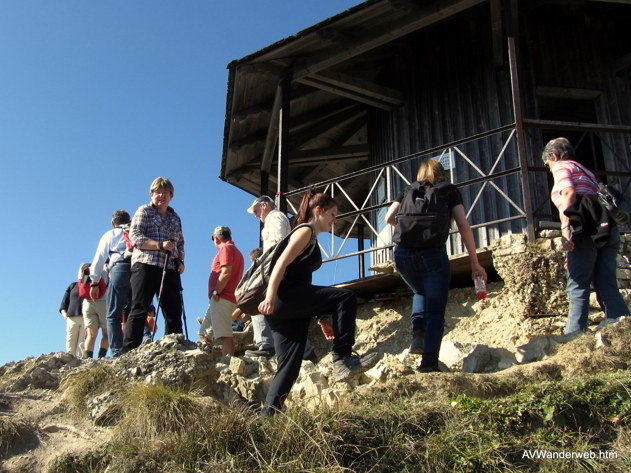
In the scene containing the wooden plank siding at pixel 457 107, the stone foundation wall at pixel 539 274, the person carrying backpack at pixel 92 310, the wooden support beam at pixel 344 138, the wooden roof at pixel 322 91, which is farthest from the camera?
the wooden support beam at pixel 344 138

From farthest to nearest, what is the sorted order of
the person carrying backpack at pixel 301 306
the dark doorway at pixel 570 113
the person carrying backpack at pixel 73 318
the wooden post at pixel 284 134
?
1. the dark doorway at pixel 570 113
2. the wooden post at pixel 284 134
3. the person carrying backpack at pixel 73 318
4. the person carrying backpack at pixel 301 306

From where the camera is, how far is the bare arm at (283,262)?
4.61 metres

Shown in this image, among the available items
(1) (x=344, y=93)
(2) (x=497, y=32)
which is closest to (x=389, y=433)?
(2) (x=497, y=32)

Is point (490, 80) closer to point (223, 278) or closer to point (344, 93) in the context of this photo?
point (344, 93)

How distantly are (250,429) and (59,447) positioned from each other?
1.26m

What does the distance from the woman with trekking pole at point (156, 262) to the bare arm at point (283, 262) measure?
88.3 inches

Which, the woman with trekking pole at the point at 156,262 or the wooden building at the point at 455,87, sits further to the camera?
the wooden building at the point at 455,87

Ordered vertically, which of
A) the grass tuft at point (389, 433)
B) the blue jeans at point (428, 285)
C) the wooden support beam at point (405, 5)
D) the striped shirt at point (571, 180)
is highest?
the wooden support beam at point (405, 5)

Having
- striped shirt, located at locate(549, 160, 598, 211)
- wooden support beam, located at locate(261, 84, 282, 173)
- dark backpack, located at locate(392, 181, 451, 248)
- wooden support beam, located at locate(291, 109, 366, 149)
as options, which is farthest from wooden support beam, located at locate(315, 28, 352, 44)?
dark backpack, located at locate(392, 181, 451, 248)

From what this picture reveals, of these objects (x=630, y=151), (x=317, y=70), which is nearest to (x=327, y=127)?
(x=317, y=70)

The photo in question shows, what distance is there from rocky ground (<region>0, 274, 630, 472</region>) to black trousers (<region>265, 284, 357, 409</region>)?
1.01 ft

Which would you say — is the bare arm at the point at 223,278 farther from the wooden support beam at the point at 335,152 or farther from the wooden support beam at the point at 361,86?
the wooden support beam at the point at 335,152

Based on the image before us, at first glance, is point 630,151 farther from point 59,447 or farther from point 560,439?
point 59,447

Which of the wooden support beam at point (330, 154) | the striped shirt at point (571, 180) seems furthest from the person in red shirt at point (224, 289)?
the wooden support beam at point (330, 154)
